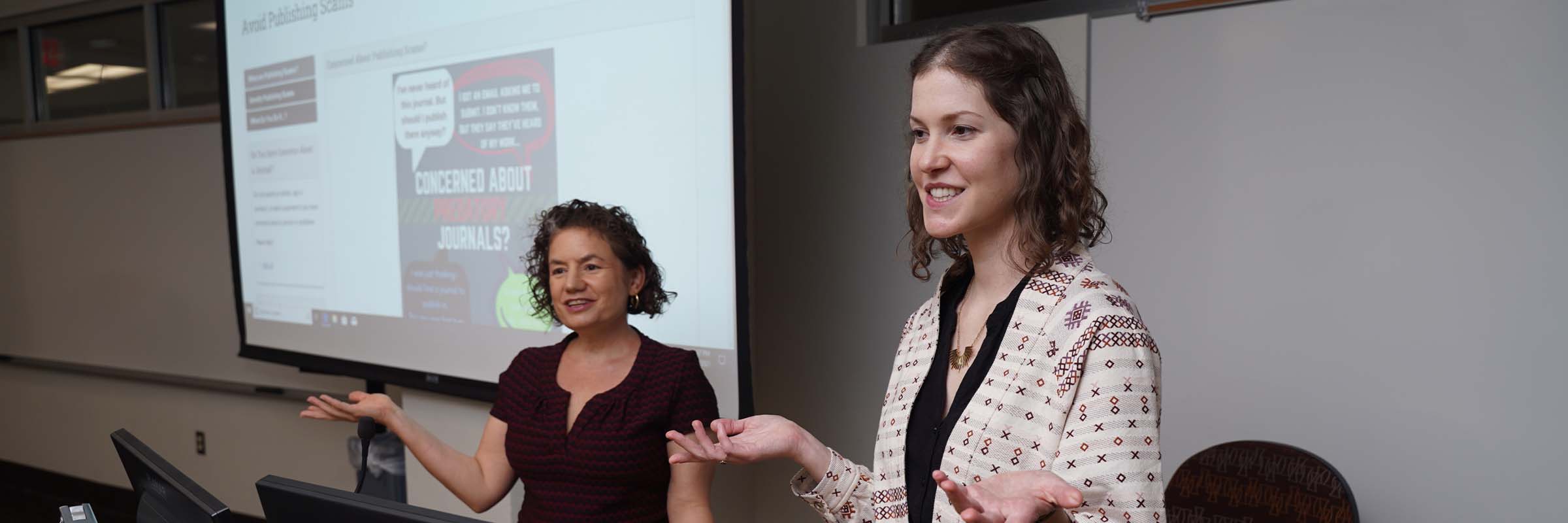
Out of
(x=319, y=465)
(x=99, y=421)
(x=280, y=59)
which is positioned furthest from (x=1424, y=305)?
(x=99, y=421)

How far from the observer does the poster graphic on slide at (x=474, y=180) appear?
104 inches

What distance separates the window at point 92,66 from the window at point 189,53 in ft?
0.35

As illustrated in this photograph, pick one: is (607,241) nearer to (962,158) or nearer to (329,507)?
(962,158)

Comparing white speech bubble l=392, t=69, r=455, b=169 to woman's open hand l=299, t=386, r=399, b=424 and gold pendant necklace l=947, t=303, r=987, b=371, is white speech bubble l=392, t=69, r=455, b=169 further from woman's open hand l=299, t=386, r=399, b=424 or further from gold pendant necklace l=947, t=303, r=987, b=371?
gold pendant necklace l=947, t=303, r=987, b=371

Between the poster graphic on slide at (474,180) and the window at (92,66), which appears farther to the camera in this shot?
the window at (92,66)

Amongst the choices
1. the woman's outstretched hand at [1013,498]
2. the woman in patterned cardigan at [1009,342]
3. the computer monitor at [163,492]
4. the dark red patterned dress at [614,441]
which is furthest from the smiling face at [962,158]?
the dark red patterned dress at [614,441]

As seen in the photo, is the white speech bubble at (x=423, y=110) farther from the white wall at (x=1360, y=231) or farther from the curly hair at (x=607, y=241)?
the white wall at (x=1360, y=231)

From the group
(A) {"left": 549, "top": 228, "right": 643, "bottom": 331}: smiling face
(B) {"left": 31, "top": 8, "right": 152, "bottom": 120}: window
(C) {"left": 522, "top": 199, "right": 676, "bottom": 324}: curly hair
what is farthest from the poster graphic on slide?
(B) {"left": 31, "top": 8, "right": 152, "bottom": 120}: window

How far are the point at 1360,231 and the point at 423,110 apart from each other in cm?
235

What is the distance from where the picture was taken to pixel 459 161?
2.83 metres

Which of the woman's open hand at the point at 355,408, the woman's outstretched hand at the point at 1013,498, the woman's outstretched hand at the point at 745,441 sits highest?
the woman's outstretched hand at the point at 1013,498

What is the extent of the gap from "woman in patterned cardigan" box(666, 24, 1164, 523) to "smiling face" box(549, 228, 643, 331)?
0.67 m

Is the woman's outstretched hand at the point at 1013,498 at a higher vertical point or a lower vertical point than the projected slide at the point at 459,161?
lower

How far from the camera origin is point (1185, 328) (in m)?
2.11
